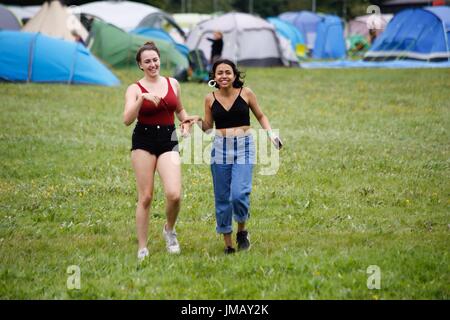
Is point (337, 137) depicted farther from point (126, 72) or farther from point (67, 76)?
point (126, 72)

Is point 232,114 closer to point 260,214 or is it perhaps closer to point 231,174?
point 231,174

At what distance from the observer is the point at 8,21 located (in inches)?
1451

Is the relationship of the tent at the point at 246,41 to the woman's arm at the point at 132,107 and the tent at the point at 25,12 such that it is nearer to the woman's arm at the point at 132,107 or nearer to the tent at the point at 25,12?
the tent at the point at 25,12

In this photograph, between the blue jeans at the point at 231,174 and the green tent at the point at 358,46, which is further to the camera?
the green tent at the point at 358,46

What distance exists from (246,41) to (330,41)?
493 inches

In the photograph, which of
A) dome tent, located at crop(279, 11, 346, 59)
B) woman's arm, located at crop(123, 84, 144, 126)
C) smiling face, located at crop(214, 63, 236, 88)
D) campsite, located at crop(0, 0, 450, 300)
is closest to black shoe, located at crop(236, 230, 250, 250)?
campsite, located at crop(0, 0, 450, 300)

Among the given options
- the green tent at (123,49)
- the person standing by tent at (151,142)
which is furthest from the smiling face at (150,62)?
the green tent at (123,49)

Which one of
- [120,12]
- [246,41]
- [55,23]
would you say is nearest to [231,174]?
[55,23]

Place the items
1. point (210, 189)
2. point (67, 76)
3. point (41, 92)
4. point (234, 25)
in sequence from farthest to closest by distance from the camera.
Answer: point (234, 25), point (67, 76), point (41, 92), point (210, 189)

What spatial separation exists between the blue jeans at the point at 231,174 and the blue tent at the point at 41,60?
18.4 metres

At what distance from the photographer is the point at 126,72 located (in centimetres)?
2955

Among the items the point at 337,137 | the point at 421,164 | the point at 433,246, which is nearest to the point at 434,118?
the point at 337,137

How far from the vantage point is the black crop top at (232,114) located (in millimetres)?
7172
